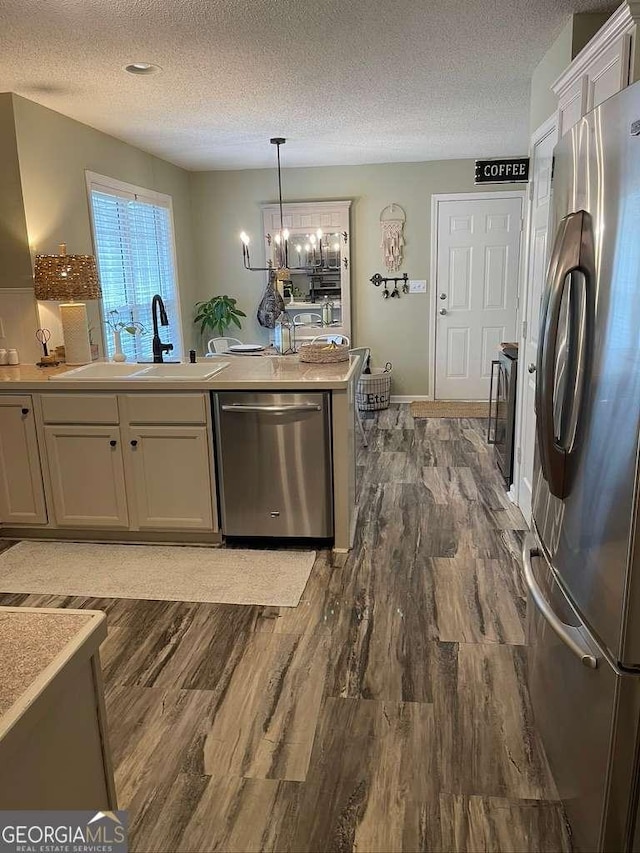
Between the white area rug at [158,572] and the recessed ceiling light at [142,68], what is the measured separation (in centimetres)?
253

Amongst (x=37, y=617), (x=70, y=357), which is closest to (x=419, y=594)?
(x=37, y=617)

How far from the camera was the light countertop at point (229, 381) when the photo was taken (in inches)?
129

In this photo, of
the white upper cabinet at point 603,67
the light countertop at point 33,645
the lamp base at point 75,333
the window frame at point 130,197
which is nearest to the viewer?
the light countertop at point 33,645

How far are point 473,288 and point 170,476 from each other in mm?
4423

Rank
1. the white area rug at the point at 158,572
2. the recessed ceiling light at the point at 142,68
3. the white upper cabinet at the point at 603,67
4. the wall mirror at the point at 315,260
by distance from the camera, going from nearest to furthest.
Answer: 1. the white upper cabinet at the point at 603,67
2. the white area rug at the point at 158,572
3. the recessed ceiling light at the point at 142,68
4. the wall mirror at the point at 315,260

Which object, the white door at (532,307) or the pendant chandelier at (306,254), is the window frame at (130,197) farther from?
the white door at (532,307)

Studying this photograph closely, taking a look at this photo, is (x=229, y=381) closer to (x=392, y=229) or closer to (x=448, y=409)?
(x=448, y=409)

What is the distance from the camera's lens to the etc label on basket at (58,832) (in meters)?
0.96

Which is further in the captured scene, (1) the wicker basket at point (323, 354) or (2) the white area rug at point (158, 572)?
(1) the wicker basket at point (323, 354)

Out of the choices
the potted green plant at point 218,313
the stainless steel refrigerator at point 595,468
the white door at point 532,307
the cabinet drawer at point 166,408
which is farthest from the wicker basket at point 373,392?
the stainless steel refrigerator at point 595,468

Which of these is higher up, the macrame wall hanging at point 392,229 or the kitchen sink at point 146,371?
the macrame wall hanging at point 392,229

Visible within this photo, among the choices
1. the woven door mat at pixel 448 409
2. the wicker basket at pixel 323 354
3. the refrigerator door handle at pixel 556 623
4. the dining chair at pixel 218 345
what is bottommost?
the woven door mat at pixel 448 409

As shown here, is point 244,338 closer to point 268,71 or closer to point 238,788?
point 268,71

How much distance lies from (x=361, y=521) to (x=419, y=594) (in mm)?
914
